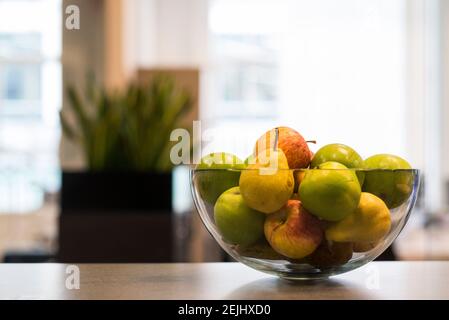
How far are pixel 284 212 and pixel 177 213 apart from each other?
1382mm

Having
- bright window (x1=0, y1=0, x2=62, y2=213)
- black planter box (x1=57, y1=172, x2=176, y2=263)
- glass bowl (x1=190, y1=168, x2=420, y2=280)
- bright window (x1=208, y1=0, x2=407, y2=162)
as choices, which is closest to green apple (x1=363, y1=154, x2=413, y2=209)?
glass bowl (x1=190, y1=168, x2=420, y2=280)

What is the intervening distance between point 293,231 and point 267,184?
47 millimetres

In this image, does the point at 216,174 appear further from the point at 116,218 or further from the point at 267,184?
the point at 116,218

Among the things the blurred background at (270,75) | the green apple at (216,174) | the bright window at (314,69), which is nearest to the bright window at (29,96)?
the blurred background at (270,75)

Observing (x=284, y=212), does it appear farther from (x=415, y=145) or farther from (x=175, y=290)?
(x=415, y=145)

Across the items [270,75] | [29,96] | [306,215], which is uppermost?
[270,75]

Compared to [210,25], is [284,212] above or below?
below

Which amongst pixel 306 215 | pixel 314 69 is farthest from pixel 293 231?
pixel 314 69

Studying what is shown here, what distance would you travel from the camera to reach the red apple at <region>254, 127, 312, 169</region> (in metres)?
0.71

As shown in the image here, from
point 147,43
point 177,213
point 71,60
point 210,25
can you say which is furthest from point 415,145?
point 177,213

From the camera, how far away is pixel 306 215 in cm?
67

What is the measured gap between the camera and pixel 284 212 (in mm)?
677

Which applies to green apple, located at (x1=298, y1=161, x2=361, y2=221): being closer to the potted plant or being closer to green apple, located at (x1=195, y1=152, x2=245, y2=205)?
green apple, located at (x1=195, y1=152, x2=245, y2=205)

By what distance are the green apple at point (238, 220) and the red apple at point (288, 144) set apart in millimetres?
54
